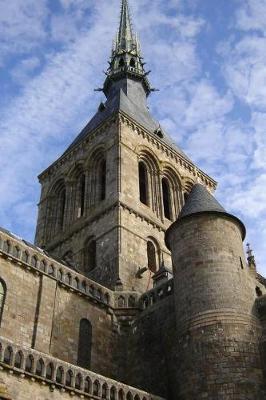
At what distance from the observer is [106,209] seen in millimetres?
24859

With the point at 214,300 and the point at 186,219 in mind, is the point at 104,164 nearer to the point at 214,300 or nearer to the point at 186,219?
the point at 186,219

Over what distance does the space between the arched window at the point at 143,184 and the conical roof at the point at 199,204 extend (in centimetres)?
695

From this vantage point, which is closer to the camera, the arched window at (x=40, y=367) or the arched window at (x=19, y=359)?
the arched window at (x=19, y=359)

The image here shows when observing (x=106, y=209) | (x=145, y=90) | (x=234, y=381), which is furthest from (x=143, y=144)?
(x=234, y=381)

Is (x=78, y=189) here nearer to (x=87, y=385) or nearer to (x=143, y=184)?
(x=143, y=184)

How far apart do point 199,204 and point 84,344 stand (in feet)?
Result: 20.5

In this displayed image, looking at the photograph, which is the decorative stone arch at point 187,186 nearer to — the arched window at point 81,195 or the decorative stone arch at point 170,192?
the decorative stone arch at point 170,192

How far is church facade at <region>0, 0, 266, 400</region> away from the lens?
14672 mm

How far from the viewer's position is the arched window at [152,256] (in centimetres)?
2440

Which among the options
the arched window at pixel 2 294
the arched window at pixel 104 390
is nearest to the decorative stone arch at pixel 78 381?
the arched window at pixel 104 390

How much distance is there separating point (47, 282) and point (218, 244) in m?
5.78

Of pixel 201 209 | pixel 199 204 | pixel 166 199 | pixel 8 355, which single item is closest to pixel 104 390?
pixel 8 355

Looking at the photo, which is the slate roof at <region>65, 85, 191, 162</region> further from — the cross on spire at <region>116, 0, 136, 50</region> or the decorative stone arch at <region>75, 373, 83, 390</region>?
the decorative stone arch at <region>75, 373, 83, 390</region>

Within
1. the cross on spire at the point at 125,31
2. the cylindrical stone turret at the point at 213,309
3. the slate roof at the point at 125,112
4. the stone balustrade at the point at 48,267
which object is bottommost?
the cylindrical stone turret at the point at 213,309
